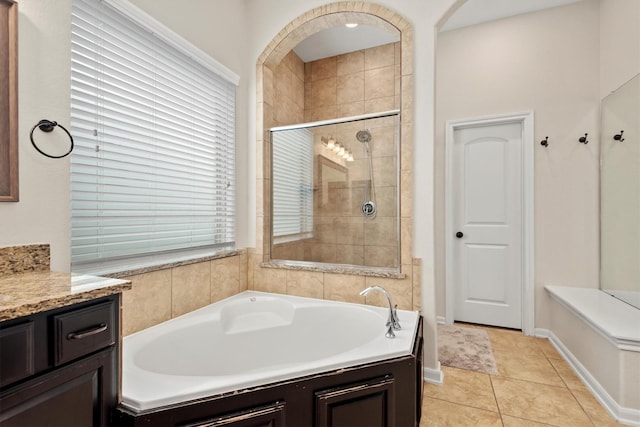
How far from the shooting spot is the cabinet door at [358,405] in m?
1.20

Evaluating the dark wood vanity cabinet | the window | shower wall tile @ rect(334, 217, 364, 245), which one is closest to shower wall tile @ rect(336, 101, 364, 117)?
shower wall tile @ rect(334, 217, 364, 245)

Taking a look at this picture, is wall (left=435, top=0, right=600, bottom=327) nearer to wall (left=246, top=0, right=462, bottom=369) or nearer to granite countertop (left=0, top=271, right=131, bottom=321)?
wall (left=246, top=0, right=462, bottom=369)

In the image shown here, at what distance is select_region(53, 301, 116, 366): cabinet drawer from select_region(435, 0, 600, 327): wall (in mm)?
3299

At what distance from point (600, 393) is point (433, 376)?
98cm

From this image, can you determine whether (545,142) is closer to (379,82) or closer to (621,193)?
(621,193)

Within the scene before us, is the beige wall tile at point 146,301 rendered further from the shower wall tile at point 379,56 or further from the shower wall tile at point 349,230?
the shower wall tile at point 379,56

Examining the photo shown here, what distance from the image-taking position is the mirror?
219 centimetres

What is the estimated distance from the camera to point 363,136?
2.51 m

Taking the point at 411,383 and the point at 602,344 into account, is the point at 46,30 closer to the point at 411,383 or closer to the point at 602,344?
the point at 411,383

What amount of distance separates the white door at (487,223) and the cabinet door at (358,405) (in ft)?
7.05

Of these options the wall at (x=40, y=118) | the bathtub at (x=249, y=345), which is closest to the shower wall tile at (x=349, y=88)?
the bathtub at (x=249, y=345)

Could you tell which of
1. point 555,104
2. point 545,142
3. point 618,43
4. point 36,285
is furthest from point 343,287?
point 618,43

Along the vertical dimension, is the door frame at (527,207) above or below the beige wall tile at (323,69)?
below

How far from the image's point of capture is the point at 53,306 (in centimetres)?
80
